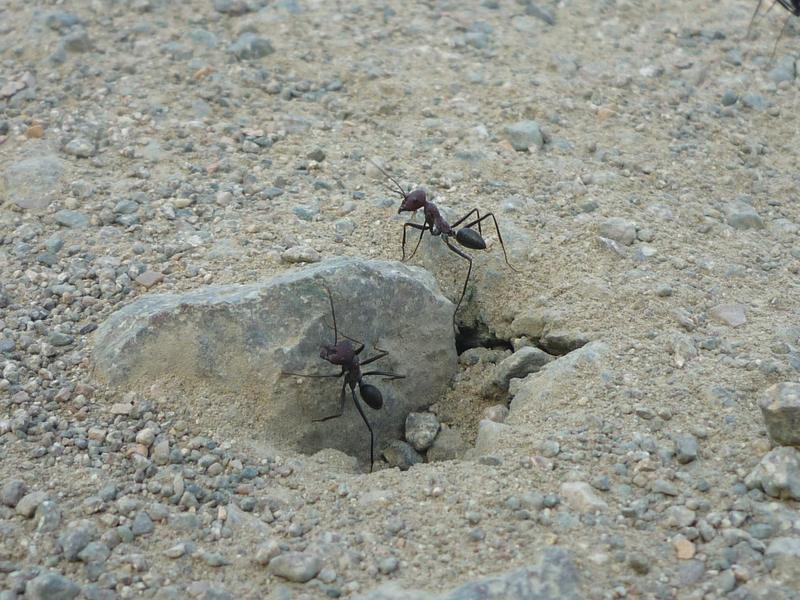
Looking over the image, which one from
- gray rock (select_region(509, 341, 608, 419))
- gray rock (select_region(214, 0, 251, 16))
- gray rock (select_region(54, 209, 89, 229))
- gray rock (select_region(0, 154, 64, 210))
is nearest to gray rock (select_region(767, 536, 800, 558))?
gray rock (select_region(509, 341, 608, 419))

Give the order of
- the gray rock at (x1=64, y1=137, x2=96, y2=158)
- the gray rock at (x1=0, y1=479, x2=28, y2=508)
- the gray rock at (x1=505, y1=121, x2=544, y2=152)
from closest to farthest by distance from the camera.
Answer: the gray rock at (x1=0, y1=479, x2=28, y2=508) → the gray rock at (x1=64, y1=137, x2=96, y2=158) → the gray rock at (x1=505, y1=121, x2=544, y2=152)

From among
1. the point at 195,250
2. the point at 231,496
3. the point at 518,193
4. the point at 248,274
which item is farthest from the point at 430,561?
the point at 518,193

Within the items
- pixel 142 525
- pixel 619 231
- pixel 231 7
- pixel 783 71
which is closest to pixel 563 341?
pixel 619 231

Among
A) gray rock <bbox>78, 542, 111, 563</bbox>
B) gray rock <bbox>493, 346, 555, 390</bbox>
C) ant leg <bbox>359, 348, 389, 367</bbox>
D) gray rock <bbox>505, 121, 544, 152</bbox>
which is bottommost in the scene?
ant leg <bbox>359, 348, 389, 367</bbox>

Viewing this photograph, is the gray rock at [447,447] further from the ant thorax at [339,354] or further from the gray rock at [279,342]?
the ant thorax at [339,354]

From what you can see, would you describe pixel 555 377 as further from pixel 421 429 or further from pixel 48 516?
pixel 48 516

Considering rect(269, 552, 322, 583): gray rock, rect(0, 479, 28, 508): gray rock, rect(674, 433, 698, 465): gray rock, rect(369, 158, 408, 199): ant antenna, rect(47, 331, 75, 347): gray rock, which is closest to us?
rect(269, 552, 322, 583): gray rock

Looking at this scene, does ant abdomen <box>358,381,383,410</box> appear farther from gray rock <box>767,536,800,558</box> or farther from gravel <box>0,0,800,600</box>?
gray rock <box>767,536,800,558</box>
